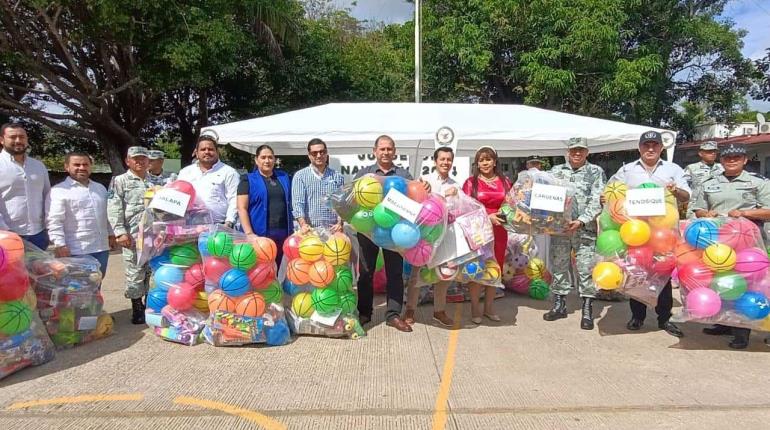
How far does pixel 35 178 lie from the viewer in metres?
4.63

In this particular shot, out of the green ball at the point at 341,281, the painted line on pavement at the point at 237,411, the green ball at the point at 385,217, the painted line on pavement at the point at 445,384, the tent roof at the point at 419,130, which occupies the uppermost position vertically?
the tent roof at the point at 419,130

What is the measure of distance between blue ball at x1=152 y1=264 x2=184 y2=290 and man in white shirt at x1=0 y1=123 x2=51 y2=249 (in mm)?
1101

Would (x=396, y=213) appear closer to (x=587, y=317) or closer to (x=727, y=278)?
(x=587, y=317)

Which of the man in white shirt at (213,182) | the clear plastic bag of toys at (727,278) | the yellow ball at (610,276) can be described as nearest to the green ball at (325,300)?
the man in white shirt at (213,182)

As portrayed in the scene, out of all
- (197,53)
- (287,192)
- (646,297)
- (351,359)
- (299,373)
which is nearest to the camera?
(299,373)

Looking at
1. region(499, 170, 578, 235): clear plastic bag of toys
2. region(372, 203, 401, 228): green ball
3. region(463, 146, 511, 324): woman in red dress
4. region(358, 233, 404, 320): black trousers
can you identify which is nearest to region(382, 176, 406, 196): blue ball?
region(372, 203, 401, 228): green ball

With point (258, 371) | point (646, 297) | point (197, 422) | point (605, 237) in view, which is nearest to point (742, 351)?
point (646, 297)

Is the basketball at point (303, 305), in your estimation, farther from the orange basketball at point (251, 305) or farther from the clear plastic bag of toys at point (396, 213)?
the clear plastic bag of toys at point (396, 213)

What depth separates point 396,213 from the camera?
14.5ft

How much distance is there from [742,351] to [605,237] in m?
1.49

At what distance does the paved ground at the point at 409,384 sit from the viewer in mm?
3293

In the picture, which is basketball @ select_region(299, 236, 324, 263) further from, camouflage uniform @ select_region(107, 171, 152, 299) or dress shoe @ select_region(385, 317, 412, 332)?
camouflage uniform @ select_region(107, 171, 152, 299)

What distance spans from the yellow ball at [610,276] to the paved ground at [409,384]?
0.57 metres

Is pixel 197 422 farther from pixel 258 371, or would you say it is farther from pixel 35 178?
pixel 35 178
